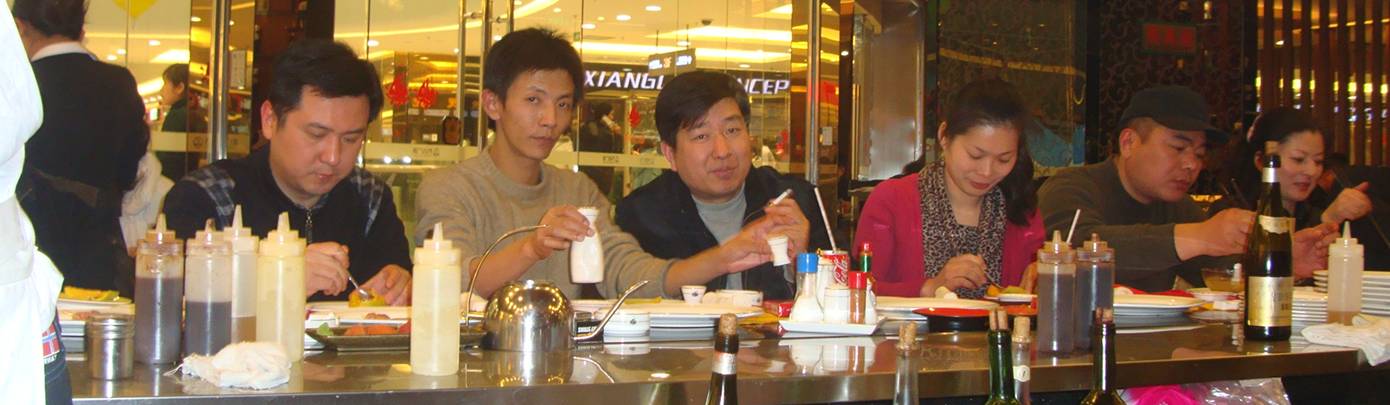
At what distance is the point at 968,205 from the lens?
11.5ft

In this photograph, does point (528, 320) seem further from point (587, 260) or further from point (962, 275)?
point (962, 275)

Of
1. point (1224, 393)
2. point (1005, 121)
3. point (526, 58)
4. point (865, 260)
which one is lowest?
point (1224, 393)

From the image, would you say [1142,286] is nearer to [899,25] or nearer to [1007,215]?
[1007,215]

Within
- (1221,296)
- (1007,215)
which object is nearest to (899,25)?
(1007,215)

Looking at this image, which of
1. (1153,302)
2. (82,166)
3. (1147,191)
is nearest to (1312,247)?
(1147,191)

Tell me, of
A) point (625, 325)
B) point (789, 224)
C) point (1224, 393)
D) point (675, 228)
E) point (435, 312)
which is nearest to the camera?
point (435, 312)

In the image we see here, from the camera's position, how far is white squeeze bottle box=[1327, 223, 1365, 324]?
2428mm

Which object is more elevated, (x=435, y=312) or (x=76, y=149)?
(x=76, y=149)

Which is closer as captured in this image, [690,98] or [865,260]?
[865,260]

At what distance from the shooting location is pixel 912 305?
2479 millimetres

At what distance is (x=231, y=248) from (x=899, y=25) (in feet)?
19.6

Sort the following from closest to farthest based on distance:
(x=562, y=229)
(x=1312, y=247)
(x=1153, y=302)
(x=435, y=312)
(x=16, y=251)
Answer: (x=16, y=251) → (x=435, y=312) → (x=562, y=229) → (x=1153, y=302) → (x=1312, y=247)

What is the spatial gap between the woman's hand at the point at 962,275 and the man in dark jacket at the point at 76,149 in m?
1.92

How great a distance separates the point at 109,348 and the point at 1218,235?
8.15ft
